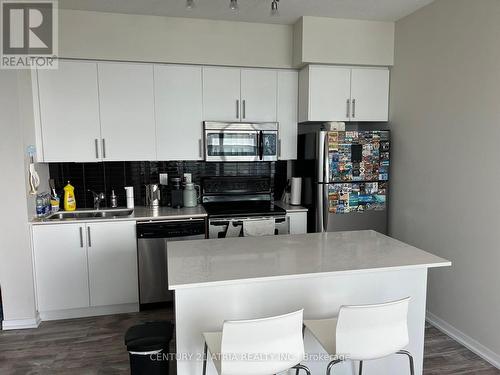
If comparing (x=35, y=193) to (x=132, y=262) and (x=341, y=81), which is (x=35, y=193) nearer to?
(x=132, y=262)

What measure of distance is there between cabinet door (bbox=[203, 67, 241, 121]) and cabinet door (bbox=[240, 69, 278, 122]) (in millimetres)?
63

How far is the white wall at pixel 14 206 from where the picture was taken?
299cm

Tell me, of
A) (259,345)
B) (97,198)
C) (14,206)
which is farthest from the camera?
(97,198)

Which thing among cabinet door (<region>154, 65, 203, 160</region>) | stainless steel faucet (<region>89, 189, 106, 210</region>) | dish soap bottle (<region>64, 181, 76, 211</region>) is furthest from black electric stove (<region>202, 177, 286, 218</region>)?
dish soap bottle (<region>64, 181, 76, 211</region>)

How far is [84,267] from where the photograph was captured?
130 inches

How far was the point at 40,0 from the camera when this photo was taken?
311 centimetres

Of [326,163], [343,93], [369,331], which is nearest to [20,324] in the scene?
[369,331]

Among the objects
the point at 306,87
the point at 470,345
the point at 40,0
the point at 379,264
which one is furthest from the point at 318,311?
the point at 40,0

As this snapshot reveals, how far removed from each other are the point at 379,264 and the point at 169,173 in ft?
8.48

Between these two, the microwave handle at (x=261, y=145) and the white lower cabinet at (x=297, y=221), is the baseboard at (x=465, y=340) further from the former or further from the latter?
the microwave handle at (x=261, y=145)

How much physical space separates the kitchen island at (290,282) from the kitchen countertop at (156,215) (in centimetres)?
99

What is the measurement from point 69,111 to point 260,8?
1.99 m

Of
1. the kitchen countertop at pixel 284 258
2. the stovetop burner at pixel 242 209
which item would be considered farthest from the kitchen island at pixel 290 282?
the stovetop burner at pixel 242 209

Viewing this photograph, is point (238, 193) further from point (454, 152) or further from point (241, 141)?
point (454, 152)
